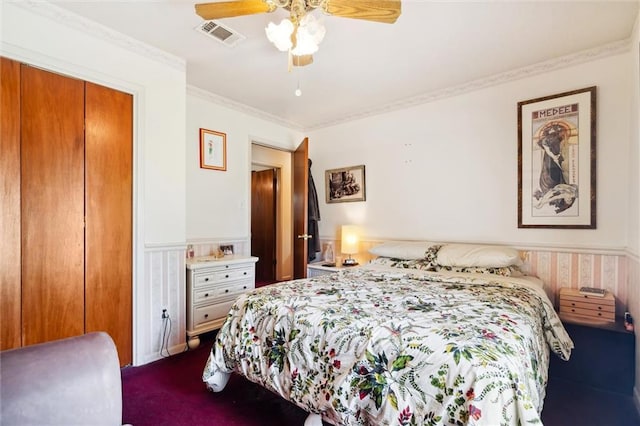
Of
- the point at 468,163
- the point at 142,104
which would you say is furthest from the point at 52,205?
the point at 468,163

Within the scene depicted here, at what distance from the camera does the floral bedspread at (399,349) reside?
1.05 metres

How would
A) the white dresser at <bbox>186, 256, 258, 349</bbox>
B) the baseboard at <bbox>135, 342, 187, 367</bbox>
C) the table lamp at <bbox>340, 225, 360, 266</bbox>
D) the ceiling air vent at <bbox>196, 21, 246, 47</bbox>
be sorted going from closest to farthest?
the ceiling air vent at <bbox>196, 21, 246, 47</bbox> → the baseboard at <bbox>135, 342, 187, 367</bbox> → the white dresser at <bbox>186, 256, 258, 349</bbox> → the table lamp at <bbox>340, 225, 360, 266</bbox>

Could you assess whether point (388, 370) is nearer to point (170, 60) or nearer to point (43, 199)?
point (43, 199)

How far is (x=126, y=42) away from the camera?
2.35 metres

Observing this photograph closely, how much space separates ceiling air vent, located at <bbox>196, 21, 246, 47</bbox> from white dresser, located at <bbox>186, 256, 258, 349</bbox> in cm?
193

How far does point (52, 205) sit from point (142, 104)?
101cm

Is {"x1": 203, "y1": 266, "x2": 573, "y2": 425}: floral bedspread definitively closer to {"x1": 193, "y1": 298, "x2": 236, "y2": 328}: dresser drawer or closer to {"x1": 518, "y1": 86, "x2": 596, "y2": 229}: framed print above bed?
{"x1": 518, "y1": 86, "x2": 596, "y2": 229}: framed print above bed

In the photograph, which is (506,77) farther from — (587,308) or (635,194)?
(587,308)

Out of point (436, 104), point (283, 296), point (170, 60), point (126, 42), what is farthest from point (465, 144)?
point (126, 42)

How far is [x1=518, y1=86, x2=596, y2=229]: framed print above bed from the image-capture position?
248 centimetres

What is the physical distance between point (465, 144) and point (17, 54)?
3639mm

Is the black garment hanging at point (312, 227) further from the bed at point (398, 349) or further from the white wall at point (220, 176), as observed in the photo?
the bed at point (398, 349)

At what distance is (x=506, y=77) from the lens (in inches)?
112

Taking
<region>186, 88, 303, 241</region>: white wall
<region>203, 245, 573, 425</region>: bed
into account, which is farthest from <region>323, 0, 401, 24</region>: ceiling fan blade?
<region>186, 88, 303, 241</region>: white wall
